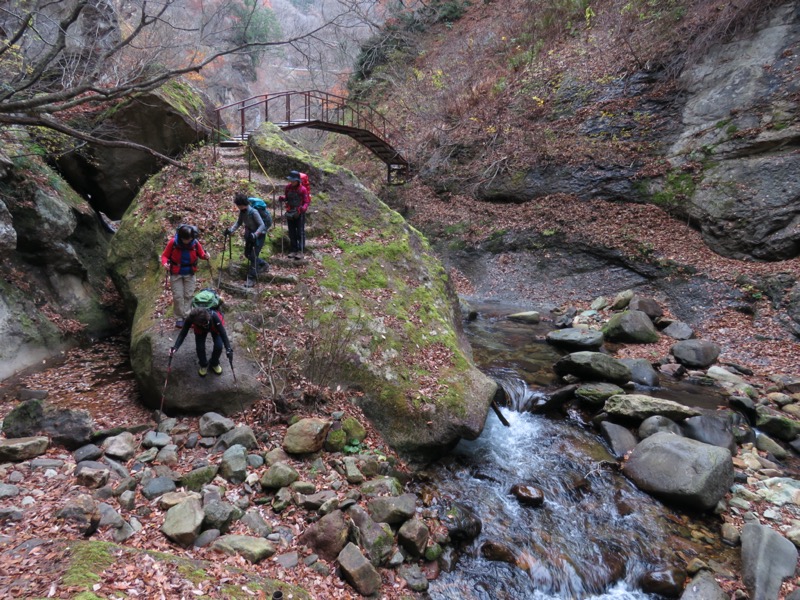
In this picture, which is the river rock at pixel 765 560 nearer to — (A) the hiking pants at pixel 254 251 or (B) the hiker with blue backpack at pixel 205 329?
(B) the hiker with blue backpack at pixel 205 329

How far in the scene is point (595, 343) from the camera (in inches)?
424

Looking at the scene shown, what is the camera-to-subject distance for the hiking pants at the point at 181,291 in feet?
22.3

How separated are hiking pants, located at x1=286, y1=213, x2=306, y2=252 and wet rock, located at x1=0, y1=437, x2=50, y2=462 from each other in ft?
16.8

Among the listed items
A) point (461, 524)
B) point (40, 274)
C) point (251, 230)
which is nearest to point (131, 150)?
point (40, 274)

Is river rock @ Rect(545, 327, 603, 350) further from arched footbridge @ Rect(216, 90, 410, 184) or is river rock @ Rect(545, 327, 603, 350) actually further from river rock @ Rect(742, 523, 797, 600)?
arched footbridge @ Rect(216, 90, 410, 184)

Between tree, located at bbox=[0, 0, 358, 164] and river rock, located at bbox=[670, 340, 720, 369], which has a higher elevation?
tree, located at bbox=[0, 0, 358, 164]

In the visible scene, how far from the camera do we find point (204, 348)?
6.21 meters

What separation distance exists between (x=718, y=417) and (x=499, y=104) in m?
17.4

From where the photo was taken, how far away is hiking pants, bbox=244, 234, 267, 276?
7.73 metres

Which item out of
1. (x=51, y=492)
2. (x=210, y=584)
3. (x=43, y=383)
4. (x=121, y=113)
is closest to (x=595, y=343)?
(x=210, y=584)

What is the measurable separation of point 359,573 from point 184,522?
175 centimetres

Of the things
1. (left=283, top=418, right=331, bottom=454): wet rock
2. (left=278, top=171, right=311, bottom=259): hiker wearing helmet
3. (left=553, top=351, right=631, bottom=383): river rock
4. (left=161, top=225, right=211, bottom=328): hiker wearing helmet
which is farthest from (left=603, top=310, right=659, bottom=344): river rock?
(left=161, top=225, right=211, bottom=328): hiker wearing helmet

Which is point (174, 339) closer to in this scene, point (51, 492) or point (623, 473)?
point (51, 492)

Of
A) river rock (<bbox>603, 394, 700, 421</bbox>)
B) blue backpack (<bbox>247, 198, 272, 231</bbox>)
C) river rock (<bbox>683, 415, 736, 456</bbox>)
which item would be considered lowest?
river rock (<bbox>683, 415, 736, 456</bbox>)
